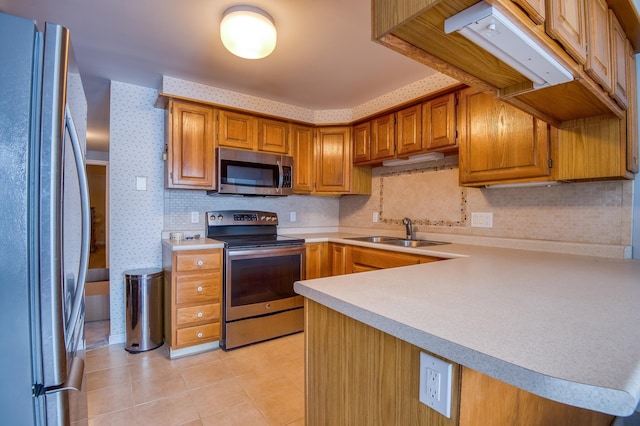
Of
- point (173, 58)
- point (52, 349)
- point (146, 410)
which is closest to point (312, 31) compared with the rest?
point (173, 58)

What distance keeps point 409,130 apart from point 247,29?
1614mm

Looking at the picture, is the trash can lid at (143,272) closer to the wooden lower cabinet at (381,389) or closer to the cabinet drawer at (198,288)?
the cabinet drawer at (198,288)

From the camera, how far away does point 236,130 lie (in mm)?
2959

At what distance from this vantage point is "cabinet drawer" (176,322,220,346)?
96.8 inches

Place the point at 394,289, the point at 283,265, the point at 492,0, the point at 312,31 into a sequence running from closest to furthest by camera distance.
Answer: the point at 492,0 < the point at 394,289 < the point at 312,31 < the point at 283,265

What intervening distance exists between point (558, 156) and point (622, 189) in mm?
425

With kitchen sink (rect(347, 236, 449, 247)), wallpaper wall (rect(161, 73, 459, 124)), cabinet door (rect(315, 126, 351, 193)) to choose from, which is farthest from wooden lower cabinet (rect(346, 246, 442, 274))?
wallpaper wall (rect(161, 73, 459, 124))

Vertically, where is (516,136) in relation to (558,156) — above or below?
above

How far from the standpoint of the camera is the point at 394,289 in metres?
0.99

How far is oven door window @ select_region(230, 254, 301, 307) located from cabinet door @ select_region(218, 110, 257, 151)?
3.66 ft

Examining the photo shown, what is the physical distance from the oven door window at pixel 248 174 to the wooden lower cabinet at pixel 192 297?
0.70 meters

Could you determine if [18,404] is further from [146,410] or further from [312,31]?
[312,31]

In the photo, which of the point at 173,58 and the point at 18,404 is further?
the point at 173,58

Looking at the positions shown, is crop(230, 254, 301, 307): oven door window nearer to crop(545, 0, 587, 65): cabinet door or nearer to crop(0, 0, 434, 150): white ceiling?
crop(0, 0, 434, 150): white ceiling
